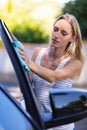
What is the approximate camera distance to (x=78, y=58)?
311cm

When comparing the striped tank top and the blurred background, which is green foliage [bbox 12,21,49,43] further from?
the striped tank top

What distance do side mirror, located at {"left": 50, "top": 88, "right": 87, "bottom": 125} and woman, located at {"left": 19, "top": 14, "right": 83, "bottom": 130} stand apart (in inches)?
15.3

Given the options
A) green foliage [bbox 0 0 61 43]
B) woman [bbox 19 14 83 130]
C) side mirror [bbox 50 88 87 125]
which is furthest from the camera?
green foliage [bbox 0 0 61 43]

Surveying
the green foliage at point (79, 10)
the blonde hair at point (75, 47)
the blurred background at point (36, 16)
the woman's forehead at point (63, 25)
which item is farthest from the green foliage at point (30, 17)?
the woman's forehead at point (63, 25)

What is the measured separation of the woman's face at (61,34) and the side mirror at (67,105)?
21.8 inches

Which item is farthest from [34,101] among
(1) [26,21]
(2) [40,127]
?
(1) [26,21]

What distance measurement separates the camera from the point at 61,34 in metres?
2.94

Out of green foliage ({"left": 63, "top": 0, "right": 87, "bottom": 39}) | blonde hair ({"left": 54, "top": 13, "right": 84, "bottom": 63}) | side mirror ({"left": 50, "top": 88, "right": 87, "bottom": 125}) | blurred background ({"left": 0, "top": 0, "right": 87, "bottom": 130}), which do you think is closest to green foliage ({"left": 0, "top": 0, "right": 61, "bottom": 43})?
blurred background ({"left": 0, "top": 0, "right": 87, "bottom": 130})

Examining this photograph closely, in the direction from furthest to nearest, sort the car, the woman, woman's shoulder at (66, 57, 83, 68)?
woman's shoulder at (66, 57, 83, 68) < the woman < the car

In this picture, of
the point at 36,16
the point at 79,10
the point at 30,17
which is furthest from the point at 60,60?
the point at 36,16

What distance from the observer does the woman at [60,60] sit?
2914mm

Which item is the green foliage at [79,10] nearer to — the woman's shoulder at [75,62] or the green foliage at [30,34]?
the green foliage at [30,34]

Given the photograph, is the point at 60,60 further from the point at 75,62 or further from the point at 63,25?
the point at 63,25

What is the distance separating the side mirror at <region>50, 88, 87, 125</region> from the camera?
233cm
